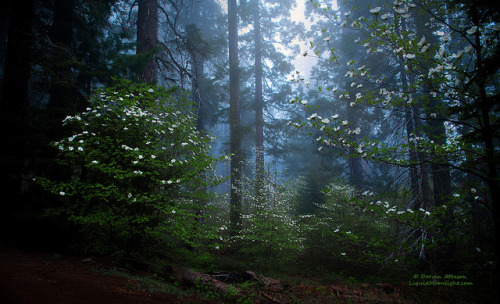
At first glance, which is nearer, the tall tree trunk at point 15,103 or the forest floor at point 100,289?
the forest floor at point 100,289

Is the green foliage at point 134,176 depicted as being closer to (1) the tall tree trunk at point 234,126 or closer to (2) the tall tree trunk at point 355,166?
(1) the tall tree trunk at point 234,126

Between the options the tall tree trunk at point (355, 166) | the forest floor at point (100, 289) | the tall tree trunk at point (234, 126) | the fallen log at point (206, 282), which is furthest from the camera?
the tall tree trunk at point (355, 166)

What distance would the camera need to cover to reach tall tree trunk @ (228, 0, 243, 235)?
1111 cm

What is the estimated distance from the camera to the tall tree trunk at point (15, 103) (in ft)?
19.6

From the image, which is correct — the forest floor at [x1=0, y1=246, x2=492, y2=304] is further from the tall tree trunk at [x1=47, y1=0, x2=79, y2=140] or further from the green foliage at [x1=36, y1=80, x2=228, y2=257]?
the tall tree trunk at [x1=47, y1=0, x2=79, y2=140]

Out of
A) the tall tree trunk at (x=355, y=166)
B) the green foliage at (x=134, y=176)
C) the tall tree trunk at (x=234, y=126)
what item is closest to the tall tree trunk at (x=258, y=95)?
the tall tree trunk at (x=234, y=126)

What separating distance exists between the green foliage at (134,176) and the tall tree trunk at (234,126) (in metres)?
4.41

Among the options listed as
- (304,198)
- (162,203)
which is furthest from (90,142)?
(304,198)

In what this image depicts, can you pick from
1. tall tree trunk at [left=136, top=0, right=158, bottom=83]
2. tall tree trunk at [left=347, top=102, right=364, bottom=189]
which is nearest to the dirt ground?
tall tree trunk at [left=136, top=0, right=158, bottom=83]

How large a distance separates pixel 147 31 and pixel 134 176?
6225mm

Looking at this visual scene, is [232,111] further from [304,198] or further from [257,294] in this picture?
[257,294]

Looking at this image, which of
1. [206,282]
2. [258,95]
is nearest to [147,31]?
[206,282]

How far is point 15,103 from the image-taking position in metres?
6.76

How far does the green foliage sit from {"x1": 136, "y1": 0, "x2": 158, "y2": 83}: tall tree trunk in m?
2.83
